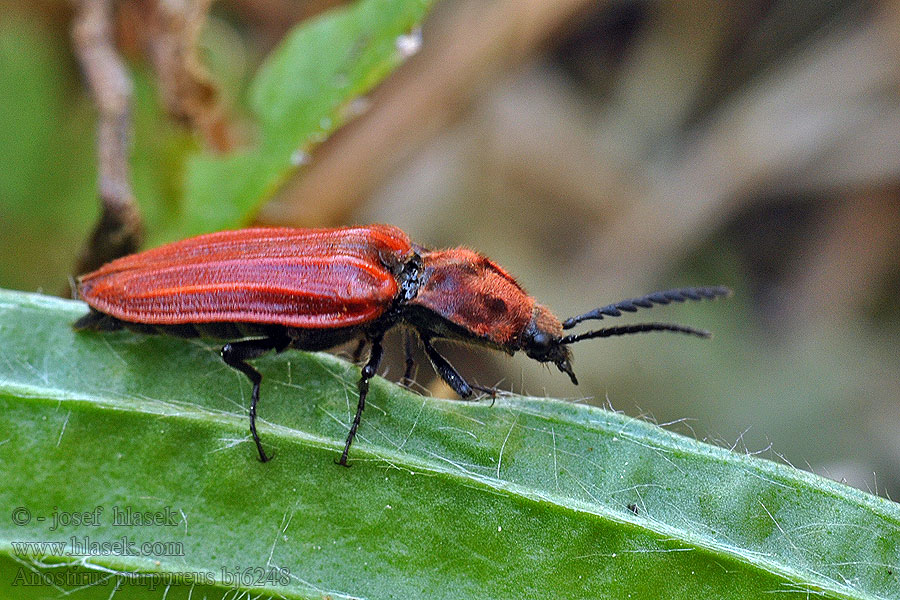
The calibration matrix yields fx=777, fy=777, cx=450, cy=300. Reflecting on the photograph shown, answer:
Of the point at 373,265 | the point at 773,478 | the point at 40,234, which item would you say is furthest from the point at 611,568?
the point at 40,234

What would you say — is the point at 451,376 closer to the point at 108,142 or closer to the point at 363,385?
the point at 363,385

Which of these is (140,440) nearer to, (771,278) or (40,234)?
(40,234)

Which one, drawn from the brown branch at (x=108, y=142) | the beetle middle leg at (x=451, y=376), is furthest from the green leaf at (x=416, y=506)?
the brown branch at (x=108, y=142)

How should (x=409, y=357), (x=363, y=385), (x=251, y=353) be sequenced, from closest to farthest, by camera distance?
(x=363, y=385)
(x=251, y=353)
(x=409, y=357)

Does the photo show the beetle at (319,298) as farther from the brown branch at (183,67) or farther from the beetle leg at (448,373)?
the brown branch at (183,67)

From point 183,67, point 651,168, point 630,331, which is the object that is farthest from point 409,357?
point 651,168

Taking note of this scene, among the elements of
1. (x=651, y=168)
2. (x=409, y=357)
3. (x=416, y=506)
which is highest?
(x=651, y=168)
